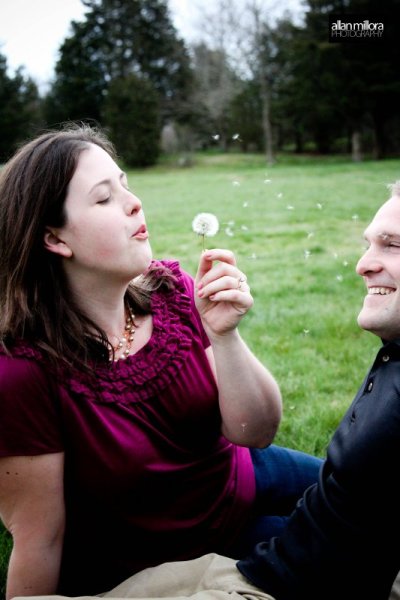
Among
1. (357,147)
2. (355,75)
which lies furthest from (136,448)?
(355,75)

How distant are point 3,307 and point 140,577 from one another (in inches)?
35.0

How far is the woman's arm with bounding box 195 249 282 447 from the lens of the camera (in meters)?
1.65

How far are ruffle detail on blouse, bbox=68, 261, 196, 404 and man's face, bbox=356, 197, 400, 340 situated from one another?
616 millimetres

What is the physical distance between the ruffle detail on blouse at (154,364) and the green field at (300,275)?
683 mm

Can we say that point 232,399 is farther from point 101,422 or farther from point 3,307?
point 3,307

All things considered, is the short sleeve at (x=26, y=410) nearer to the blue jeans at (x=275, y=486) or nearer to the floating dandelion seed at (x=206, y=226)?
the floating dandelion seed at (x=206, y=226)

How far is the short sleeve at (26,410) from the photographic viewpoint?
1.56m

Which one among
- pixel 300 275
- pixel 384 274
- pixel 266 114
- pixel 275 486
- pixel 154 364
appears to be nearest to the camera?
pixel 384 274

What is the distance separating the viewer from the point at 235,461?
2.01 meters

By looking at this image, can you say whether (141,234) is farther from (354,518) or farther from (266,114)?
(266,114)

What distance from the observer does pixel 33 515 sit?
160cm

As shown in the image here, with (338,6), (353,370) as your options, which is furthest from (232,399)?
(338,6)

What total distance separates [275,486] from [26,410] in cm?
98

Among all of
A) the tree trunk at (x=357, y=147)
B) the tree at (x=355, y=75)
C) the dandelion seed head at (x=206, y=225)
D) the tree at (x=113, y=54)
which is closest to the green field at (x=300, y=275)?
the dandelion seed head at (x=206, y=225)
